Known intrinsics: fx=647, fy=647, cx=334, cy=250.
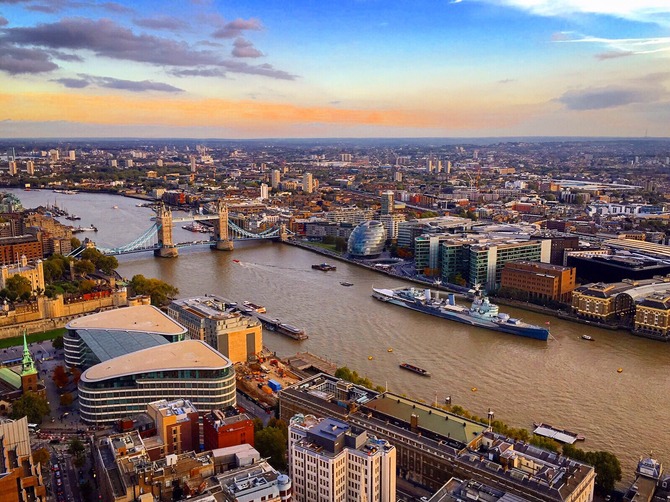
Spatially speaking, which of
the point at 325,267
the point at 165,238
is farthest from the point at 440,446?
the point at 165,238

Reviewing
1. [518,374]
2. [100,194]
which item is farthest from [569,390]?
[100,194]

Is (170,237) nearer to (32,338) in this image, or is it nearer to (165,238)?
(165,238)

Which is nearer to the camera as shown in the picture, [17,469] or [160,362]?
[17,469]

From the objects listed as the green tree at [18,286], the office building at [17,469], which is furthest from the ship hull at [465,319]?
the office building at [17,469]

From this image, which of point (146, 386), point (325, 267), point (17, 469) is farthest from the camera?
point (325, 267)

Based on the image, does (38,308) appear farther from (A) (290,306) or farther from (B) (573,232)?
(B) (573,232)

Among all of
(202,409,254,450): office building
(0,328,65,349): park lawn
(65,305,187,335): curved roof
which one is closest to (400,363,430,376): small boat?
A: (65,305,187,335): curved roof

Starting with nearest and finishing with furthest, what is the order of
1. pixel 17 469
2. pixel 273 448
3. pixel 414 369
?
pixel 17 469 → pixel 273 448 → pixel 414 369

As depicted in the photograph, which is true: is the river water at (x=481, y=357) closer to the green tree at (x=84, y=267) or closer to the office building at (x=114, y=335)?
the green tree at (x=84, y=267)
